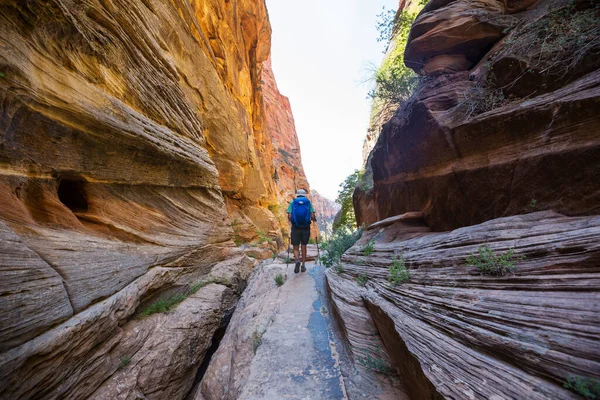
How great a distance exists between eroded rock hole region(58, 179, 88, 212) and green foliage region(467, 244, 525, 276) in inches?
283

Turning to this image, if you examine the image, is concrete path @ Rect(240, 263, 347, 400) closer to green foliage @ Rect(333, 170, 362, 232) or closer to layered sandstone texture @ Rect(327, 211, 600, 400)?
layered sandstone texture @ Rect(327, 211, 600, 400)

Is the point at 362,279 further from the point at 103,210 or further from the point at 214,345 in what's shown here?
the point at 103,210

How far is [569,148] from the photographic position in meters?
3.09

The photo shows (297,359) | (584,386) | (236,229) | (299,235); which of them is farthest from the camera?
(236,229)

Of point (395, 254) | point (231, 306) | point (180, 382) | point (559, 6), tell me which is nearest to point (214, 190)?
point (231, 306)

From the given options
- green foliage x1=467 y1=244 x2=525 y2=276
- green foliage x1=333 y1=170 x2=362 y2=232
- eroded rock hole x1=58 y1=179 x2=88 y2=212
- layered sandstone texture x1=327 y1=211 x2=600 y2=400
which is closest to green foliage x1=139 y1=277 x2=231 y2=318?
eroded rock hole x1=58 y1=179 x2=88 y2=212

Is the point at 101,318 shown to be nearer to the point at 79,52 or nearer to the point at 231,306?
the point at 231,306

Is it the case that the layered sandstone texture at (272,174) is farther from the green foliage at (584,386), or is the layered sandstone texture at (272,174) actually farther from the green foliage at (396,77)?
the green foliage at (584,386)

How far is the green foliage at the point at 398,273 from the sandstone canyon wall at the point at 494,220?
0.06m

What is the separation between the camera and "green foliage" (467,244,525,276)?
2.52m

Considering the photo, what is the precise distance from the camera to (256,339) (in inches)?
157

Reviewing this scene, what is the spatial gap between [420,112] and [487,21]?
2793mm

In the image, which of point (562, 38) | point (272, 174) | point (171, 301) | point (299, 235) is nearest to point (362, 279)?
point (299, 235)

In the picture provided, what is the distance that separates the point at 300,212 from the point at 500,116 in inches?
189
